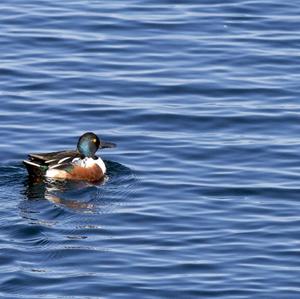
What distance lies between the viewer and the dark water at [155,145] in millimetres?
16906

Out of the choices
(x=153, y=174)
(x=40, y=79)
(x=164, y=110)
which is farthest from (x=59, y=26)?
(x=153, y=174)

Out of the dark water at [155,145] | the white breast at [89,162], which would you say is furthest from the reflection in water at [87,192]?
the white breast at [89,162]

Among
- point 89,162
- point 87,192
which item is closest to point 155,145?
point 89,162

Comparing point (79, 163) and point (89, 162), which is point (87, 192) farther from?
point (79, 163)

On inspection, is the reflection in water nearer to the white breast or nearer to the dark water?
the dark water

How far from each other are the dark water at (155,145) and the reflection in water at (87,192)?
0.03m

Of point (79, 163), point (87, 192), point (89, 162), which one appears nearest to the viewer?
point (87, 192)

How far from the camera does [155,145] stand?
21.8 m

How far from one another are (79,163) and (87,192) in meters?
1.05

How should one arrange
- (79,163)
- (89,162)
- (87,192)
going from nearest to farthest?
(87,192)
(89,162)
(79,163)

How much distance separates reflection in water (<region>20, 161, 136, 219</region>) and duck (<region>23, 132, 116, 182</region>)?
0.12m

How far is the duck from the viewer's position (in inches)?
824

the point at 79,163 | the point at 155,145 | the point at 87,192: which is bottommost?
the point at 87,192

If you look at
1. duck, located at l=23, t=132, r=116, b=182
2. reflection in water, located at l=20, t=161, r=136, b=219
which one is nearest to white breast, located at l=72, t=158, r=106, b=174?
duck, located at l=23, t=132, r=116, b=182
